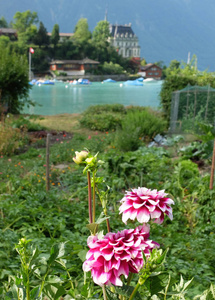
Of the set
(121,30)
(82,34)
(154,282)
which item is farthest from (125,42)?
(154,282)

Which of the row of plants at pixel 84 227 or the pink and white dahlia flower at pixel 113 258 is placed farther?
the row of plants at pixel 84 227

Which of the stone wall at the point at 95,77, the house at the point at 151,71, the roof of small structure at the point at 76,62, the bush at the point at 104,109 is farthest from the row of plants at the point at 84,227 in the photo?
the house at the point at 151,71

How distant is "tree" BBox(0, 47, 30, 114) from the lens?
9.36 metres

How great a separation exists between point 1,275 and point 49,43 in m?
80.4

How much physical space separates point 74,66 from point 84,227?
74.6 metres

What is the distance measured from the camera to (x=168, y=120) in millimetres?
9141

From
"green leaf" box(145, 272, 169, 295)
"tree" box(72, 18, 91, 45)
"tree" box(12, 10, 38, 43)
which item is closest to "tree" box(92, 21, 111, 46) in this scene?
"tree" box(72, 18, 91, 45)

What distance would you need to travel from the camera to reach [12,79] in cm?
948

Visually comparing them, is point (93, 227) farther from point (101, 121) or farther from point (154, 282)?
point (101, 121)

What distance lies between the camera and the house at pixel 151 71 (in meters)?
83.9

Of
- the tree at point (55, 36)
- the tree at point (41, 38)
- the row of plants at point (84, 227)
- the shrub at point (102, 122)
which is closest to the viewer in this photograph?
the row of plants at point (84, 227)

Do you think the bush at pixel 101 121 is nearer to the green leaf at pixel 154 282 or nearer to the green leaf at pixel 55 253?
the green leaf at pixel 55 253

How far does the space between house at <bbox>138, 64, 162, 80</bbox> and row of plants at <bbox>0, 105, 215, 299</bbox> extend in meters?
80.4

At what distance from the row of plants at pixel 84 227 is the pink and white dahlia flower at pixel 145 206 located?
0.07 metres
